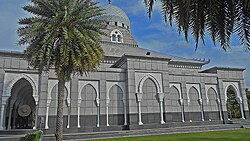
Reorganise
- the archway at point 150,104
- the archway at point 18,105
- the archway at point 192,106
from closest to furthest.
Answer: the archway at point 150,104 → the archway at point 18,105 → the archway at point 192,106

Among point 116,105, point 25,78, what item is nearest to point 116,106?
point 116,105

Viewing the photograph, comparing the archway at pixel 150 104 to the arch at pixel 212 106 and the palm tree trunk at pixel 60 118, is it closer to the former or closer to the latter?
the arch at pixel 212 106

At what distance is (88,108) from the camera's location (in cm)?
2755

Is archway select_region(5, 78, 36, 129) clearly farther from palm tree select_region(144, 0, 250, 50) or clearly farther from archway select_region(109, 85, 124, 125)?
palm tree select_region(144, 0, 250, 50)

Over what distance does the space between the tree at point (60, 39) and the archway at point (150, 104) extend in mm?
13227

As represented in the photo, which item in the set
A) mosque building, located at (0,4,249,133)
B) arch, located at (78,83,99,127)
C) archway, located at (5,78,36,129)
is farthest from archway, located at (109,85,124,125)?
archway, located at (5,78,36,129)

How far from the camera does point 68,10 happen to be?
1703 cm

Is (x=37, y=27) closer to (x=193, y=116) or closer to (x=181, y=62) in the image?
(x=193, y=116)

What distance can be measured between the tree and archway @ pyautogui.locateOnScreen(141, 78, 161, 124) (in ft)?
43.4

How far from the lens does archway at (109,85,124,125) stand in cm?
2841

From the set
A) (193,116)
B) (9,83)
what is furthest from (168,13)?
(193,116)

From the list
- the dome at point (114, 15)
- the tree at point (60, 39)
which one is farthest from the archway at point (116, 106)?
the dome at point (114, 15)

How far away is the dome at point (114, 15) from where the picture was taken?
46047 millimetres

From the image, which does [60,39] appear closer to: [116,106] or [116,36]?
[116,106]
